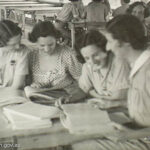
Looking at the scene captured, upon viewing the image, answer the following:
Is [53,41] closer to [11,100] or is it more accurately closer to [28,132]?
[11,100]

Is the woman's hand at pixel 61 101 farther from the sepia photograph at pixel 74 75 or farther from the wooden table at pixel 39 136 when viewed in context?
the wooden table at pixel 39 136

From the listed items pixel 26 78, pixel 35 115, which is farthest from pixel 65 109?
pixel 26 78

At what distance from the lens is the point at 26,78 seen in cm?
164

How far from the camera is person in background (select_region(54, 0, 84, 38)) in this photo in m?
1.53

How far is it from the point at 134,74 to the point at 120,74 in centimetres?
12

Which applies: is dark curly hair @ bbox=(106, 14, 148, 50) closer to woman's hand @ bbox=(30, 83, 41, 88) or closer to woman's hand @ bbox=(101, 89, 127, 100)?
woman's hand @ bbox=(101, 89, 127, 100)

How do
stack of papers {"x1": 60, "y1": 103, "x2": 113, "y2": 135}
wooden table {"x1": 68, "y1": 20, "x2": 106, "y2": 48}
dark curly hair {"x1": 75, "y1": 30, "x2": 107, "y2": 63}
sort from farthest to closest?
wooden table {"x1": 68, "y1": 20, "x2": 106, "y2": 48}, dark curly hair {"x1": 75, "y1": 30, "x2": 107, "y2": 63}, stack of papers {"x1": 60, "y1": 103, "x2": 113, "y2": 135}

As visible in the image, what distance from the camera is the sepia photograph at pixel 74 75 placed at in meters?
1.31

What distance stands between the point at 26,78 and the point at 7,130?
0.41m

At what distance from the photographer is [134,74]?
1358 mm

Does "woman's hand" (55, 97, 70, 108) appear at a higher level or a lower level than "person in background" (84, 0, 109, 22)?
lower

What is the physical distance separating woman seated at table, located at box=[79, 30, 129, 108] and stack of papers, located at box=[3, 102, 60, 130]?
26cm

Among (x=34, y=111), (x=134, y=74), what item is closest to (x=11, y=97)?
(x=34, y=111)

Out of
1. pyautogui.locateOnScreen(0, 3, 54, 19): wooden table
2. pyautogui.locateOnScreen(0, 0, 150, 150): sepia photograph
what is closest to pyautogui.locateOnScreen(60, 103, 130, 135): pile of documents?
pyautogui.locateOnScreen(0, 0, 150, 150): sepia photograph
